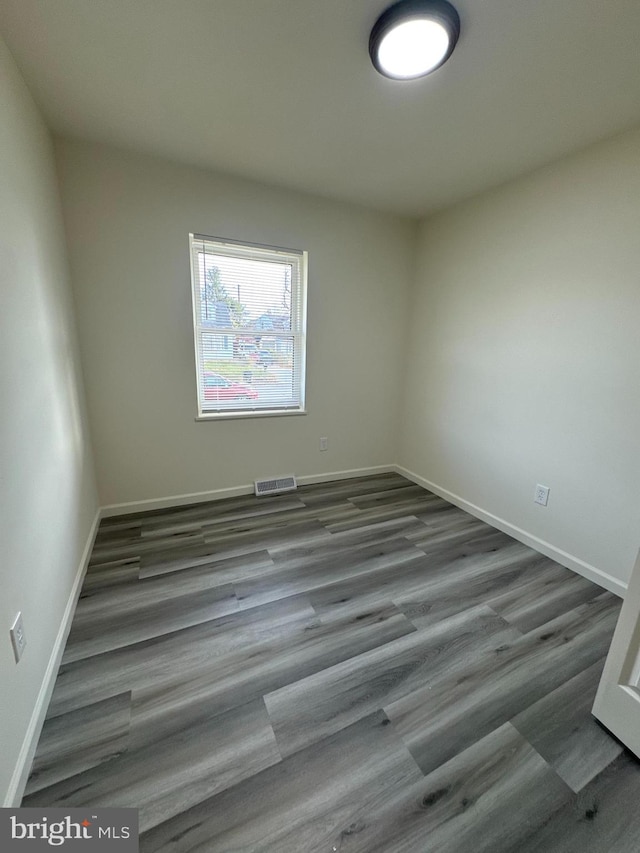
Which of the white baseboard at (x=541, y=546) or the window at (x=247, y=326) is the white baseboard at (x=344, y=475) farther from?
the window at (x=247, y=326)

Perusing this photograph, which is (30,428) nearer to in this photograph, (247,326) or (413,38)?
(247,326)

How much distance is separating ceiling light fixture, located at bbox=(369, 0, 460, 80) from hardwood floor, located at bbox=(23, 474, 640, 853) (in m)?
2.50

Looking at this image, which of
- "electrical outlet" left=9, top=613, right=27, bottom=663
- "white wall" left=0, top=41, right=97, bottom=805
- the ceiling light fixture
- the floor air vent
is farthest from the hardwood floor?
the ceiling light fixture

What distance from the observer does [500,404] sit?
254cm

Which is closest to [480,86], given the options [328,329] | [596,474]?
[328,329]

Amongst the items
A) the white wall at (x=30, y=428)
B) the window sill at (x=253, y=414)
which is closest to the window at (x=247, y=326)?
the window sill at (x=253, y=414)

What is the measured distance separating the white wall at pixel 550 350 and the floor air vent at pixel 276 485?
4.73 feet

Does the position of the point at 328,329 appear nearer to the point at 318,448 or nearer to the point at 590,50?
the point at 318,448

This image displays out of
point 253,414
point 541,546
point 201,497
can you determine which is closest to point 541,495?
point 541,546

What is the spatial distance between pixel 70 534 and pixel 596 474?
3017 millimetres

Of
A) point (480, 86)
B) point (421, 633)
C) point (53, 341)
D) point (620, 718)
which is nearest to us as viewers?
point (620, 718)

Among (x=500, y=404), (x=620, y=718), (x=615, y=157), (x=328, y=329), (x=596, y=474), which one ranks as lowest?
(x=620, y=718)

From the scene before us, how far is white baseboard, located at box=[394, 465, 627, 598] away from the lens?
1954 millimetres

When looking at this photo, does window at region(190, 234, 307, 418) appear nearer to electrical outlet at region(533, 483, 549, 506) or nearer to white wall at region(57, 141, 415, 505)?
white wall at region(57, 141, 415, 505)
